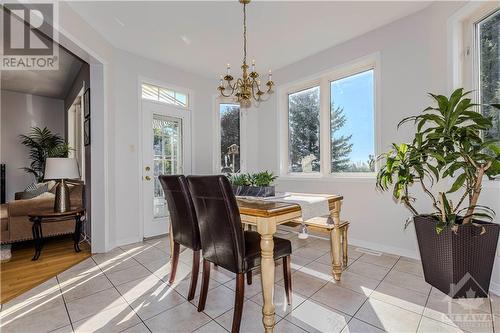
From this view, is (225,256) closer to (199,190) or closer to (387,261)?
(199,190)

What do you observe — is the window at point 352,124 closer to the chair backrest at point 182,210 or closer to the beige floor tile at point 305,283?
the beige floor tile at point 305,283

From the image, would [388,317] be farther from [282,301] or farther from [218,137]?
[218,137]

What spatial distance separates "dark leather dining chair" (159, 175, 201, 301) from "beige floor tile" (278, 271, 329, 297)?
0.80 metres

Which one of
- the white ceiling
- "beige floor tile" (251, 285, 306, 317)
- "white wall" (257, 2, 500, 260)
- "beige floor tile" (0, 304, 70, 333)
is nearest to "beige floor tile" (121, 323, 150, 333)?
"beige floor tile" (0, 304, 70, 333)

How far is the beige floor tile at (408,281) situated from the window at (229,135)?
2927 millimetres

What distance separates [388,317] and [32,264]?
352 centimetres

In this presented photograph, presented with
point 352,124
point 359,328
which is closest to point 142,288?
point 359,328

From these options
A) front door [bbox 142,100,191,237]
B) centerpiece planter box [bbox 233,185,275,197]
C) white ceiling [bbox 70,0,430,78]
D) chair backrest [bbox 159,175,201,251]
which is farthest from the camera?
front door [bbox 142,100,191,237]

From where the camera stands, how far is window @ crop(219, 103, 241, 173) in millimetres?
4520

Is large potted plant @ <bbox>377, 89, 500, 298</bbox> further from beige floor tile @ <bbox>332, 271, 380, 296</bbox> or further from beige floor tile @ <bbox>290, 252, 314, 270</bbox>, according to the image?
beige floor tile @ <bbox>290, 252, 314, 270</bbox>

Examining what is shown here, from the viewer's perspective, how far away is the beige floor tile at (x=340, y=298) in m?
1.82

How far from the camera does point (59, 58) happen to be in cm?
372

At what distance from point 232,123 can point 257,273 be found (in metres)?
2.85

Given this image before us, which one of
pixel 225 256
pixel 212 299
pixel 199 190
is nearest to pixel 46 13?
pixel 199 190
